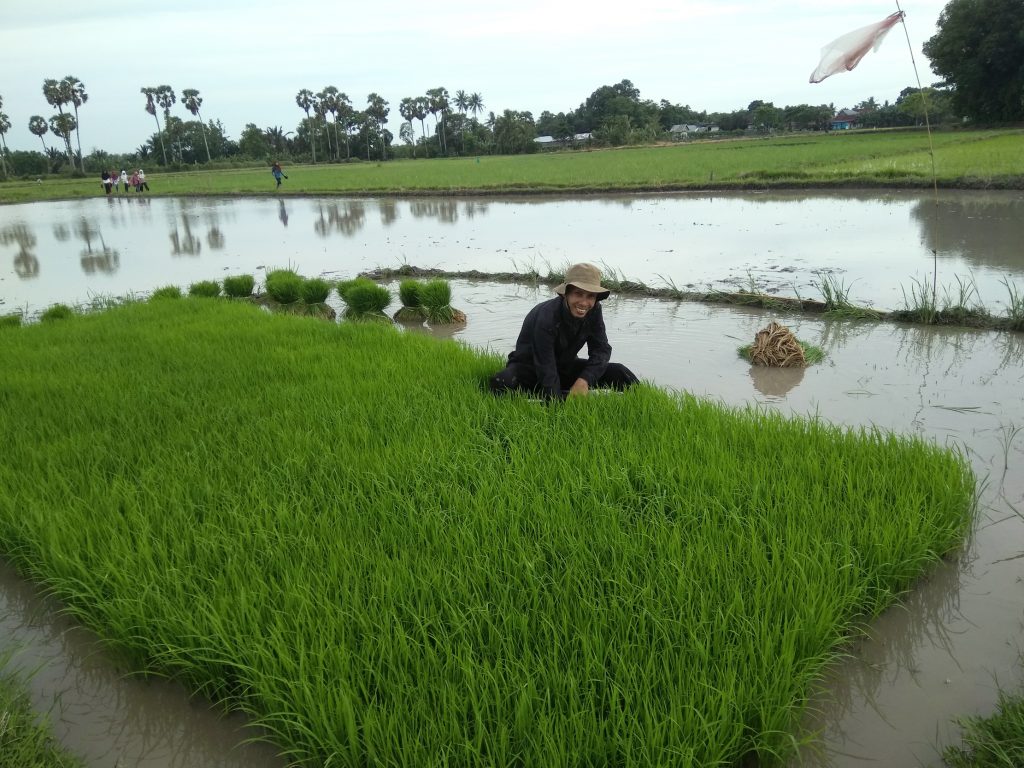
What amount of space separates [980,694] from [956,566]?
675 mm

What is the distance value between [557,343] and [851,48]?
328 centimetres

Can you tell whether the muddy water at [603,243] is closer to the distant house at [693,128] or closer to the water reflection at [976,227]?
the water reflection at [976,227]

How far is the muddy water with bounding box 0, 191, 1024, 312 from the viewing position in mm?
7363

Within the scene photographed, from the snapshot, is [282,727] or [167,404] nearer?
[282,727]

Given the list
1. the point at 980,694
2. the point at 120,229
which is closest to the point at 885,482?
the point at 980,694

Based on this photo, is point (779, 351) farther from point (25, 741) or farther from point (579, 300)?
point (25, 741)

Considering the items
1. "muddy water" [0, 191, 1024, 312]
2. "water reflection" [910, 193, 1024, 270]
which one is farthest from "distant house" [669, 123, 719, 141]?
"water reflection" [910, 193, 1024, 270]

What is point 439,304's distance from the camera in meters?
6.55

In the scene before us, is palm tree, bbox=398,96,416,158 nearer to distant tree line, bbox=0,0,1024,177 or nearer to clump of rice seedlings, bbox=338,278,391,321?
distant tree line, bbox=0,0,1024,177

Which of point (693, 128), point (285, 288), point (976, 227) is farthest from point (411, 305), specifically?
point (693, 128)

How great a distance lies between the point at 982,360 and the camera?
4.51 meters

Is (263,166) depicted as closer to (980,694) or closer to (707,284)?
(707,284)

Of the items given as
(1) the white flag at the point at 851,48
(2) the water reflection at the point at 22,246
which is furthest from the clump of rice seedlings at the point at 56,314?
(1) the white flag at the point at 851,48

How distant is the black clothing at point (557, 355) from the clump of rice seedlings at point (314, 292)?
160 inches
